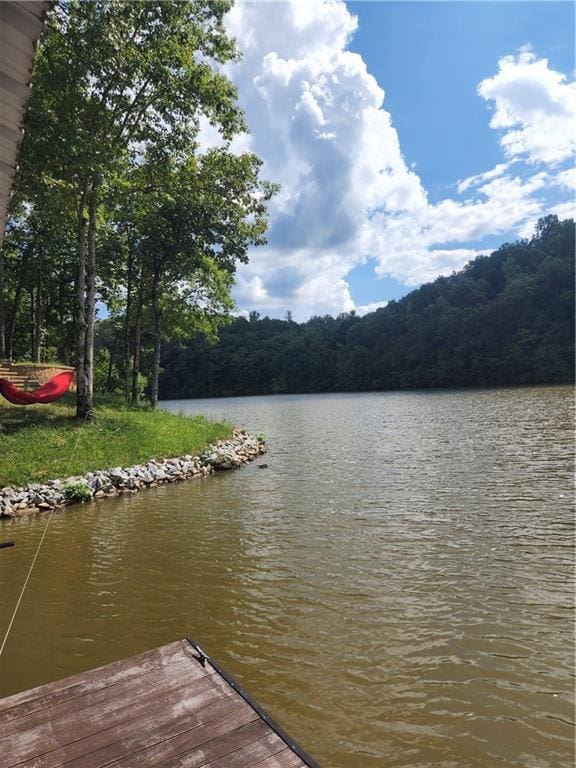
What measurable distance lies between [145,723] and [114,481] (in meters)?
10.7

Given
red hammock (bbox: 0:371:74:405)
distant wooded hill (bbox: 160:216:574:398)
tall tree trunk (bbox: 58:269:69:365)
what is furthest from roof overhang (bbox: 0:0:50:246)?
distant wooded hill (bbox: 160:216:574:398)

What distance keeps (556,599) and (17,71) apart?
7.62 metres

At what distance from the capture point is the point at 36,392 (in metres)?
14.7

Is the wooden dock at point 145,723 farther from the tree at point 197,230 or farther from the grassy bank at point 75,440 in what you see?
the tree at point 197,230

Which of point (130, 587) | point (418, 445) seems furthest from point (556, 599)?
point (418, 445)

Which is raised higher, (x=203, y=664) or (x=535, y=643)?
(x=203, y=664)

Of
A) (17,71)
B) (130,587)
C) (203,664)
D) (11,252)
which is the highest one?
(11,252)

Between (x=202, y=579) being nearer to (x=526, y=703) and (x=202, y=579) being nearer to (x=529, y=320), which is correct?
(x=526, y=703)

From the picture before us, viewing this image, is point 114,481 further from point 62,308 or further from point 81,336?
point 62,308

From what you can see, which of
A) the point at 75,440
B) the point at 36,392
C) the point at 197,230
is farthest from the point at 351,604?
the point at 197,230

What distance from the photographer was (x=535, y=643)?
5.12 meters

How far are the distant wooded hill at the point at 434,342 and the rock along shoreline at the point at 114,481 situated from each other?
48.6m

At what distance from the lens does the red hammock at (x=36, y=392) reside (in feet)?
45.6

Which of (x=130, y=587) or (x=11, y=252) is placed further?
(x=11, y=252)
